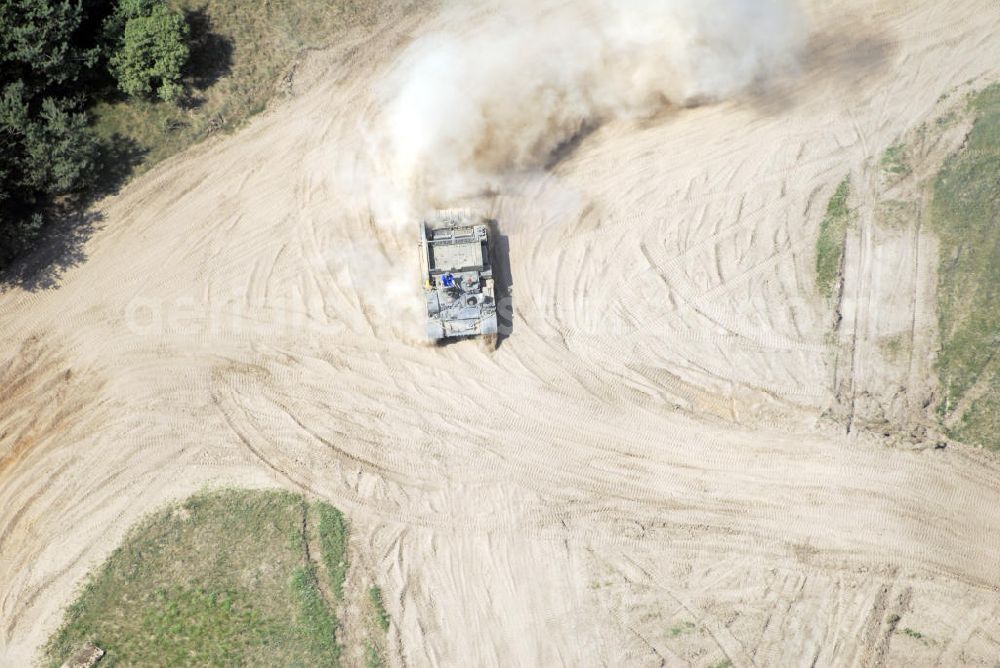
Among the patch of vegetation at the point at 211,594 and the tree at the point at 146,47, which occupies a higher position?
the tree at the point at 146,47

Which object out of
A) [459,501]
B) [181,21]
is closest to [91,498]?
[459,501]

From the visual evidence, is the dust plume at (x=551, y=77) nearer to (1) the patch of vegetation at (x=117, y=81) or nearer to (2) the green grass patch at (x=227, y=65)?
(2) the green grass patch at (x=227, y=65)

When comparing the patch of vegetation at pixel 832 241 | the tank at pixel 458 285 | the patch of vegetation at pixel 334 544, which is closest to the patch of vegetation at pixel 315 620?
the patch of vegetation at pixel 334 544

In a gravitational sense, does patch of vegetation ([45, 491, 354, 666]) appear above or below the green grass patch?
below

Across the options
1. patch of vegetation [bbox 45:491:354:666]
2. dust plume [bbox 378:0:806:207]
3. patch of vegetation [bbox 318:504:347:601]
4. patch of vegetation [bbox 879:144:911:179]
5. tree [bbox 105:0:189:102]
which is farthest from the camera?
patch of vegetation [bbox 879:144:911:179]

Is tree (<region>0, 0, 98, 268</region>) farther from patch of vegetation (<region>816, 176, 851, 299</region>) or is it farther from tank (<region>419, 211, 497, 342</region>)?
patch of vegetation (<region>816, 176, 851, 299</region>)

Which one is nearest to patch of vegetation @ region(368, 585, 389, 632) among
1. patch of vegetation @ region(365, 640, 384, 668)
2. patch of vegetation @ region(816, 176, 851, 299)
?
patch of vegetation @ region(365, 640, 384, 668)

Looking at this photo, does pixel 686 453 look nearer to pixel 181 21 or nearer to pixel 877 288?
pixel 877 288

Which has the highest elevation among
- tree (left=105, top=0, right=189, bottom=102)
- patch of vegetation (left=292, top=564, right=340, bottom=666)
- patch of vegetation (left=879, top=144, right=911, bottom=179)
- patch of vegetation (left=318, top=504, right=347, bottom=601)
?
tree (left=105, top=0, right=189, bottom=102)
